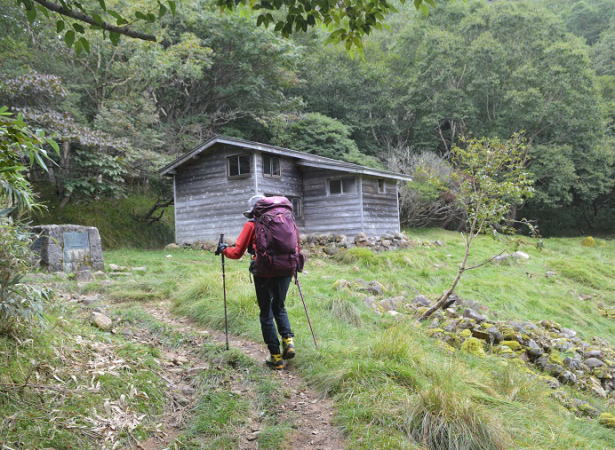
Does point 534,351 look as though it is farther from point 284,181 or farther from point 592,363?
point 284,181

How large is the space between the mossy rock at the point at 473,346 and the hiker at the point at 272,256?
3.23 metres

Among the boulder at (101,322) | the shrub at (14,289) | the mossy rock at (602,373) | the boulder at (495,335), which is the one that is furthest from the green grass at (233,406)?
the mossy rock at (602,373)

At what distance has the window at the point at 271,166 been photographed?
1747 centimetres

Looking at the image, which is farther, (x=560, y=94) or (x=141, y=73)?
(x=560, y=94)

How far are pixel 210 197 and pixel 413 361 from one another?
1500 cm

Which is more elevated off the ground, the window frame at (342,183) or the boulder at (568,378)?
the window frame at (342,183)

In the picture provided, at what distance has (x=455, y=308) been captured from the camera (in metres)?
8.86

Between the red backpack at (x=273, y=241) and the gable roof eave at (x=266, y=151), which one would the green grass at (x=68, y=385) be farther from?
the gable roof eave at (x=266, y=151)

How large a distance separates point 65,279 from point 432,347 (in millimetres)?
6941

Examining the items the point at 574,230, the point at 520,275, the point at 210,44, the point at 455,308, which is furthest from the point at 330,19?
the point at 574,230

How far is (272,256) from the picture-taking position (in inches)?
169

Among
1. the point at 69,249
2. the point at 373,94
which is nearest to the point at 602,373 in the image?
the point at 69,249

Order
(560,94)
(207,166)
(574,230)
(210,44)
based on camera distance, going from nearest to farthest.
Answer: (207,166) < (210,44) < (560,94) < (574,230)

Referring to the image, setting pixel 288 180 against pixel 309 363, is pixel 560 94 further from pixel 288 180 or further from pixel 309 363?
pixel 309 363
